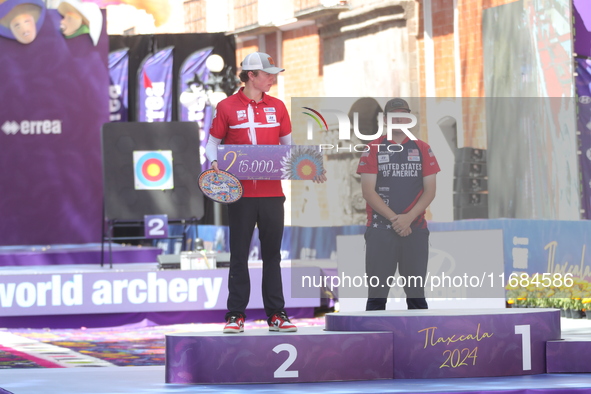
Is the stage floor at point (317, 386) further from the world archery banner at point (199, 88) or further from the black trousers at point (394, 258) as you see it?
the world archery banner at point (199, 88)

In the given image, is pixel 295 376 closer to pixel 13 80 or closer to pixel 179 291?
pixel 179 291

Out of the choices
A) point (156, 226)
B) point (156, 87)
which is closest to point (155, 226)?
point (156, 226)

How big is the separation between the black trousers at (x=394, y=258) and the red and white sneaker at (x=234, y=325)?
765 millimetres

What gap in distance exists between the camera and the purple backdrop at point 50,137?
37.7ft

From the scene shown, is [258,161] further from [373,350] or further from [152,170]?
[152,170]

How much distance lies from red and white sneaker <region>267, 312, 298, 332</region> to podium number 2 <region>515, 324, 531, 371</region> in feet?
3.19

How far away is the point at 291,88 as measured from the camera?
17.2m

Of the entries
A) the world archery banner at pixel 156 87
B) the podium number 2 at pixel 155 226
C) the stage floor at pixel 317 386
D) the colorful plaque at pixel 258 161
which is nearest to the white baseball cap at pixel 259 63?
the colorful plaque at pixel 258 161

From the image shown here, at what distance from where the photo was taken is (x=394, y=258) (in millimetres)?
5188

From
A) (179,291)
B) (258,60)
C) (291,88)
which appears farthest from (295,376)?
(291,88)

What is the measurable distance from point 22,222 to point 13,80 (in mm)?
1490

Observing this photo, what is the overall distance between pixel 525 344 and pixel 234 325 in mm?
1260

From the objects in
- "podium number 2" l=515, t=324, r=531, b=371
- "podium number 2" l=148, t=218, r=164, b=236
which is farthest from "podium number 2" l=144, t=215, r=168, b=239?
"podium number 2" l=515, t=324, r=531, b=371

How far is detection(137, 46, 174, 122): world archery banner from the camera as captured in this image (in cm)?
1589
